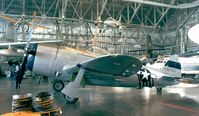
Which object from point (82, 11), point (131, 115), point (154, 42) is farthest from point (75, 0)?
point (131, 115)

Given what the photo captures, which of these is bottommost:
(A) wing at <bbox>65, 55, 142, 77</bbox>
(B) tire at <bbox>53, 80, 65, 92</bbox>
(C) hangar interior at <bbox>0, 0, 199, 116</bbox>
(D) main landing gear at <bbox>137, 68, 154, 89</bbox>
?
(B) tire at <bbox>53, 80, 65, 92</bbox>

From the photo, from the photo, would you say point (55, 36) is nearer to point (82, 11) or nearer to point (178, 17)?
point (82, 11)

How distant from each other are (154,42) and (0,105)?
28023 mm

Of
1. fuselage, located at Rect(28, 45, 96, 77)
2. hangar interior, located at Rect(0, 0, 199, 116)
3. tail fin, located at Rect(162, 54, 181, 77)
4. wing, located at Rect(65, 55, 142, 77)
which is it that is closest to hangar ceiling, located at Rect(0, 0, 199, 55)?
hangar interior, located at Rect(0, 0, 199, 116)

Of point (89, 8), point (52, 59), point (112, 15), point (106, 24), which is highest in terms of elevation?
point (89, 8)

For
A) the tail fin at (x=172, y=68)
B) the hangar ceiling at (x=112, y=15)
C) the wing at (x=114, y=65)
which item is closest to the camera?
the wing at (x=114, y=65)

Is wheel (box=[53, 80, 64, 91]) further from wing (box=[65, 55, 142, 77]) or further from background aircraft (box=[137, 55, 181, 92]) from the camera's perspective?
background aircraft (box=[137, 55, 181, 92])

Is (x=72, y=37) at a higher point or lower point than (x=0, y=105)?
higher

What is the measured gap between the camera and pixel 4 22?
86.9ft

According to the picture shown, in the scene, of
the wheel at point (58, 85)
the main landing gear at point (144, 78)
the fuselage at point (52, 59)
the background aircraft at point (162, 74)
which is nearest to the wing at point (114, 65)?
the fuselage at point (52, 59)

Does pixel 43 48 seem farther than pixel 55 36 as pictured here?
No

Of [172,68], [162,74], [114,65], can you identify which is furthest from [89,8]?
[114,65]

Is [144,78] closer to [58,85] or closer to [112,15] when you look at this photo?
[58,85]

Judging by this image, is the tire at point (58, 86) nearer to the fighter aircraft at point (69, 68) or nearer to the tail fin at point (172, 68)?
the fighter aircraft at point (69, 68)
